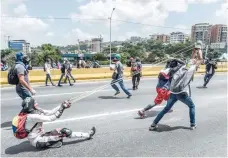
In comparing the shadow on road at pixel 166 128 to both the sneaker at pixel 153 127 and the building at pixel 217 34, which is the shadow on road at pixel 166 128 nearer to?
the sneaker at pixel 153 127

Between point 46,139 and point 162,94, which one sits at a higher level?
point 162,94

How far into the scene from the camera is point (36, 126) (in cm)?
414

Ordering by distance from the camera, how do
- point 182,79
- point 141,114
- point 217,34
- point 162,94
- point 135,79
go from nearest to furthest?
point 182,79, point 141,114, point 162,94, point 135,79, point 217,34

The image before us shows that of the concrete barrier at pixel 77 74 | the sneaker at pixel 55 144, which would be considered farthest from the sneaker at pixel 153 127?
the concrete barrier at pixel 77 74

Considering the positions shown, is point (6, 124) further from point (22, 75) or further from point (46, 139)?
point (46, 139)

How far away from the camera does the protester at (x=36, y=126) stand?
13.1 ft

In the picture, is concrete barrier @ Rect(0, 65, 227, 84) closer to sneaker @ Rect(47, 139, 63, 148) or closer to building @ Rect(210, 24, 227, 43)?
building @ Rect(210, 24, 227, 43)

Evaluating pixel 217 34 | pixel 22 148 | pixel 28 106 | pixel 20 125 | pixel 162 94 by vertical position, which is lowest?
pixel 22 148

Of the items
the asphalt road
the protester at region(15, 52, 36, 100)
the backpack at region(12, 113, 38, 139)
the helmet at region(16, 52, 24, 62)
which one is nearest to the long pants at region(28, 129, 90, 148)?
the asphalt road

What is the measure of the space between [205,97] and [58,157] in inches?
272

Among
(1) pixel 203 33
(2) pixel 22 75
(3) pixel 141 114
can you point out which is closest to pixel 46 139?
(2) pixel 22 75

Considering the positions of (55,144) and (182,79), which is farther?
(182,79)

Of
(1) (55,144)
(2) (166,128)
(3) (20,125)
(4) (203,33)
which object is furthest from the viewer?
(4) (203,33)

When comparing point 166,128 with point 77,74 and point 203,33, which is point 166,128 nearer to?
point 77,74
